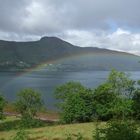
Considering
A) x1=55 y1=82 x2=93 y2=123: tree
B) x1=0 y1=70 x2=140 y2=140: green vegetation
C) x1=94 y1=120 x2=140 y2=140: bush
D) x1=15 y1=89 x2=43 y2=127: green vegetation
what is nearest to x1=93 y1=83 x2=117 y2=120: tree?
x1=0 y1=70 x2=140 y2=140: green vegetation

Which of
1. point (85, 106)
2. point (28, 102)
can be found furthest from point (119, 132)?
point (28, 102)

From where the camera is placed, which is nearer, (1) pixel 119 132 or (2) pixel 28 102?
(1) pixel 119 132

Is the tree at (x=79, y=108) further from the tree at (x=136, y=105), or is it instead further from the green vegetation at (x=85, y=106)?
the tree at (x=136, y=105)

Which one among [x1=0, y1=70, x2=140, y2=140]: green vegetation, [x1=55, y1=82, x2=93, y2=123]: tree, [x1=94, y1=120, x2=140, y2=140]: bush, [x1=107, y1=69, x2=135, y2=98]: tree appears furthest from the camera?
[x1=107, y1=69, x2=135, y2=98]: tree

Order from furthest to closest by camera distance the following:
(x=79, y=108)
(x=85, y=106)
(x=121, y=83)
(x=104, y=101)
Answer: (x=121, y=83)
(x=104, y=101)
(x=85, y=106)
(x=79, y=108)

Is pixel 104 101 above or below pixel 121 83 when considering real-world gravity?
below

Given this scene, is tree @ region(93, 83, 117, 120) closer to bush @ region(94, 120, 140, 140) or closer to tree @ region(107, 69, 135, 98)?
tree @ region(107, 69, 135, 98)

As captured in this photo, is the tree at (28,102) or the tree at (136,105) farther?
the tree at (28,102)

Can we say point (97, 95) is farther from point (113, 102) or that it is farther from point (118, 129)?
point (118, 129)

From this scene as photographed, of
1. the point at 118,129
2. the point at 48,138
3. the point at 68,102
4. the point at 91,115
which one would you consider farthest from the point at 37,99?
the point at 118,129

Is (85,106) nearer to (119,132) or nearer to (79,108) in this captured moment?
(79,108)

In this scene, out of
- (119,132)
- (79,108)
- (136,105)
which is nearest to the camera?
(119,132)

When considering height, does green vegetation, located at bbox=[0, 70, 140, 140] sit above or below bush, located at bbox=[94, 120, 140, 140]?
below

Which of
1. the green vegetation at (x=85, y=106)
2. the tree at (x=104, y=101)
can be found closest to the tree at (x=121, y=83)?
the green vegetation at (x=85, y=106)
